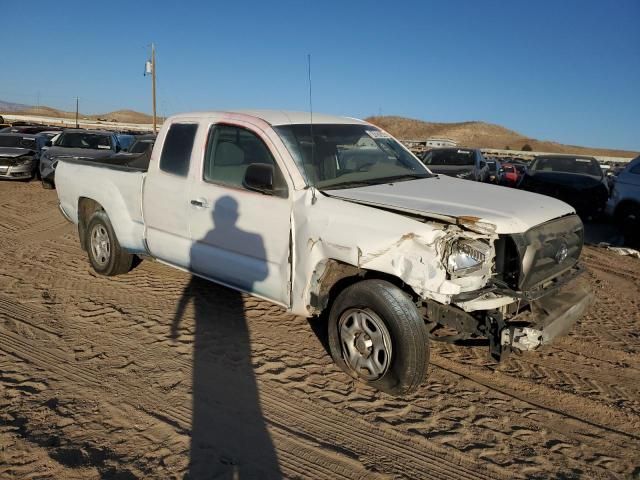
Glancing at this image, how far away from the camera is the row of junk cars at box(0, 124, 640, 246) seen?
9.41m

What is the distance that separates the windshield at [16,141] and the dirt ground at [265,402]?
13.4 m

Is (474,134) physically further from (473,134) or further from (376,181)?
(376,181)

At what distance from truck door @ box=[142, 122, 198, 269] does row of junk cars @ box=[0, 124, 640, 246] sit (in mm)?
2451

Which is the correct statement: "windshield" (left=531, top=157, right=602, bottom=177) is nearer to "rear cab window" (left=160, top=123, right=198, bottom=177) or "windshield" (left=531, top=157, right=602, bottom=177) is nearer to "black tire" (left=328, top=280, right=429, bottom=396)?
"rear cab window" (left=160, top=123, right=198, bottom=177)

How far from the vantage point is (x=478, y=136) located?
324 ft

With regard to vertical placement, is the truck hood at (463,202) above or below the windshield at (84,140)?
below

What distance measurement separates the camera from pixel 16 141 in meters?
17.0

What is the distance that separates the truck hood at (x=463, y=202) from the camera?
11.2 ft

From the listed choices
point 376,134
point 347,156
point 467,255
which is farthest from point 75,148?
point 467,255

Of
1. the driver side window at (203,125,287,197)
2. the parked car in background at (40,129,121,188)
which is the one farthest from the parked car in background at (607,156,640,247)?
the parked car in background at (40,129,121,188)

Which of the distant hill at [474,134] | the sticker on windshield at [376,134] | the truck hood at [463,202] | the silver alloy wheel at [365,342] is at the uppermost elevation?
the distant hill at [474,134]

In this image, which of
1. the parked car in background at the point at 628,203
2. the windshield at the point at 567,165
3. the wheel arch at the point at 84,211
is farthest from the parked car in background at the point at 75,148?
the parked car in background at the point at 628,203

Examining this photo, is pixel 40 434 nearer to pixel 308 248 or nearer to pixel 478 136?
pixel 308 248

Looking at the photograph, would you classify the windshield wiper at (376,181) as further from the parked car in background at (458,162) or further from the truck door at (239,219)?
the parked car in background at (458,162)
